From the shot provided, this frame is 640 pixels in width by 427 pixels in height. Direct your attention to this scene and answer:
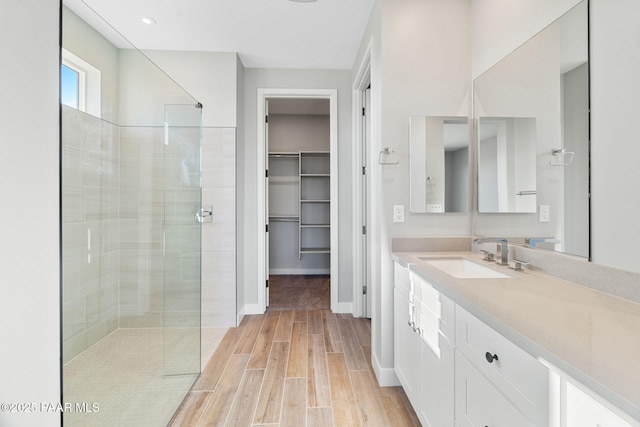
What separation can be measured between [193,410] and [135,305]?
75 cm

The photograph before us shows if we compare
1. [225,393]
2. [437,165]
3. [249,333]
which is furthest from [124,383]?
[437,165]

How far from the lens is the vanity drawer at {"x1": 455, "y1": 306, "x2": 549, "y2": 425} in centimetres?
74

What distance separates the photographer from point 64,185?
41.6 inches

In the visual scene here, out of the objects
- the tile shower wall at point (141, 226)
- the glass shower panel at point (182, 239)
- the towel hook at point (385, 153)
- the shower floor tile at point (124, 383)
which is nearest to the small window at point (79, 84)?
the tile shower wall at point (141, 226)

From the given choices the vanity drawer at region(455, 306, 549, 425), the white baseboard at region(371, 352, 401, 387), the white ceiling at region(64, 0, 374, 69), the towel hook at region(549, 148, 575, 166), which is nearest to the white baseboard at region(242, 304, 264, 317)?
the white baseboard at region(371, 352, 401, 387)

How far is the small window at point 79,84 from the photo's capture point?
1055mm

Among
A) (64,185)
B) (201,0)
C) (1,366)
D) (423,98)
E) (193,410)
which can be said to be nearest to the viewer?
(1,366)

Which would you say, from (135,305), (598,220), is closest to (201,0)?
(135,305)

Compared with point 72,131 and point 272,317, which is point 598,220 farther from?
point 272,317

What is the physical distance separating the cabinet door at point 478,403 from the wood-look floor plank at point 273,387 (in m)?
1.07

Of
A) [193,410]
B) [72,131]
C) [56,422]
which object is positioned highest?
[72,131]

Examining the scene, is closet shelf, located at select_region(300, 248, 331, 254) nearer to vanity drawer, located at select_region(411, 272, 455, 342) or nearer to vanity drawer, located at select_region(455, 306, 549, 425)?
vanity drawer, located at select_region(411, 272, 455, 342)

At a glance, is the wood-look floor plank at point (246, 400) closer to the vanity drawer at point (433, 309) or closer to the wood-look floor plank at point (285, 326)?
the wood-look floor plank at point (285, 326)

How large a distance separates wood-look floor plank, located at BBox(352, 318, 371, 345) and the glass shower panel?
1401 mm
